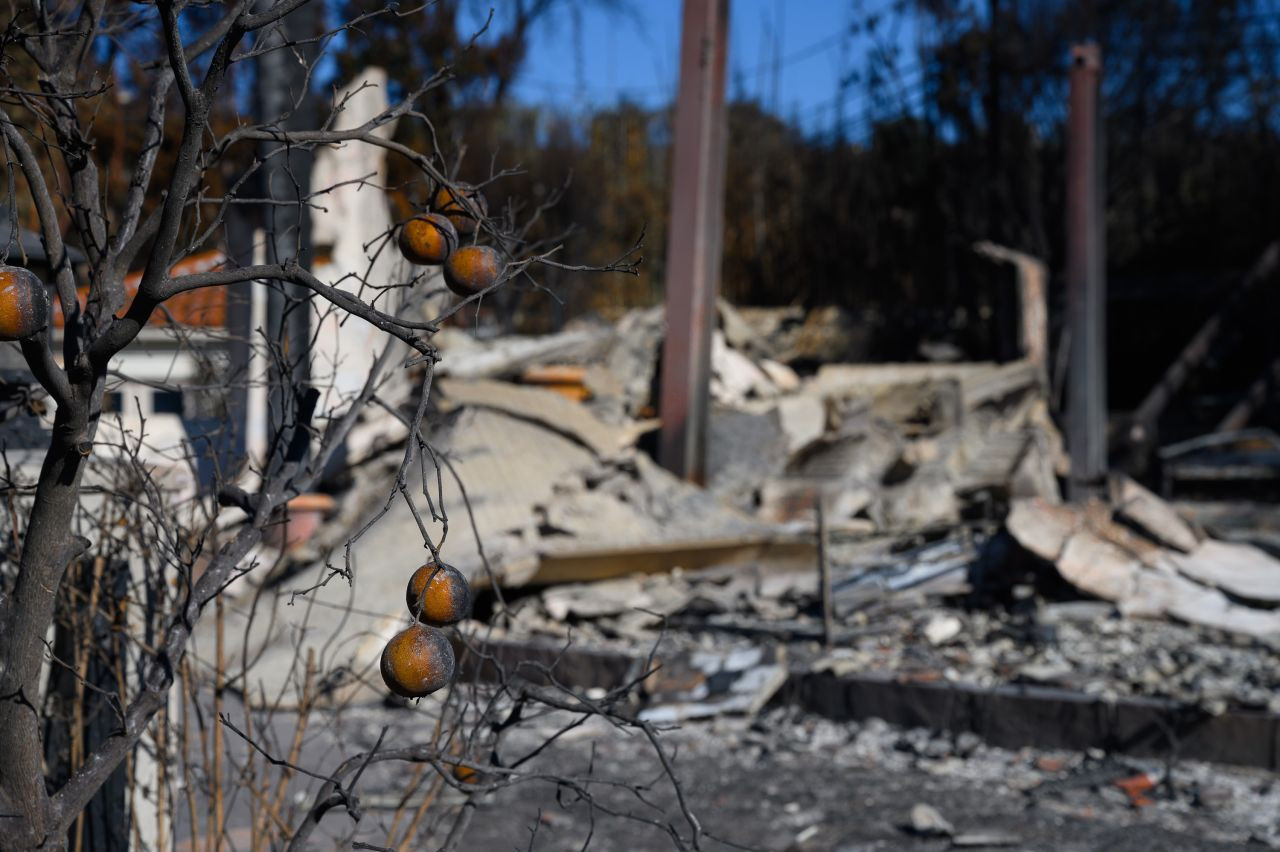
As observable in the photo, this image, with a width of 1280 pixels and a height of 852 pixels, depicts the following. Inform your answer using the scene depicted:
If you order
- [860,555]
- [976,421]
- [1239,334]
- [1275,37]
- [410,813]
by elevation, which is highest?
[1275,37]

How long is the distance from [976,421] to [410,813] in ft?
21.7

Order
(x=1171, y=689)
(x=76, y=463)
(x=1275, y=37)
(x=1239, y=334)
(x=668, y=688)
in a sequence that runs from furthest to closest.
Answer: (x=1275, y=37), (x=1239, y=334), (x=668, y=688), (x=1171, y=689), (x=76, y=463)

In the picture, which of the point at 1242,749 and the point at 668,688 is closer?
the point at 1242,749

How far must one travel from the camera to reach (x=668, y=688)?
558 centimetres

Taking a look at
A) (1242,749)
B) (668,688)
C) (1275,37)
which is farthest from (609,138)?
(1242,749)

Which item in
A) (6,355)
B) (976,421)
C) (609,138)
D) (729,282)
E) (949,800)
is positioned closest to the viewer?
(6,355)

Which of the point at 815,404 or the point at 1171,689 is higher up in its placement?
the point at 815,404

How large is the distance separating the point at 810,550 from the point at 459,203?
5881mm

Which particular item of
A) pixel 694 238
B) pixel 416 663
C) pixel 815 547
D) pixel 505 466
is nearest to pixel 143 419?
pixel 416 663

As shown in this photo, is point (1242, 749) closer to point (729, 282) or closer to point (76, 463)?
point (76, 463)

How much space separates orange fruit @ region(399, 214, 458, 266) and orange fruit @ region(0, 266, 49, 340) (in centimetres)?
49

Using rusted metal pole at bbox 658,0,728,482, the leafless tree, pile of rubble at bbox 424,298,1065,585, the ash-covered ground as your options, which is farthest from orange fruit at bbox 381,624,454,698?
rusted metal pole at bbox 658,0,728,482

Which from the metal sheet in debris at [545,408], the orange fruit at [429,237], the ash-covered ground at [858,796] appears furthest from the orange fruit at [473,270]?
the metal sheet in debris at [545,408]

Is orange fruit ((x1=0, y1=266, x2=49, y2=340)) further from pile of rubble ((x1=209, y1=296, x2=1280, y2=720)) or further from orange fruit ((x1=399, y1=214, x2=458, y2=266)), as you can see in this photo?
pile of rubble ((x1=209, y1=296, x2=1280, y2=720))
